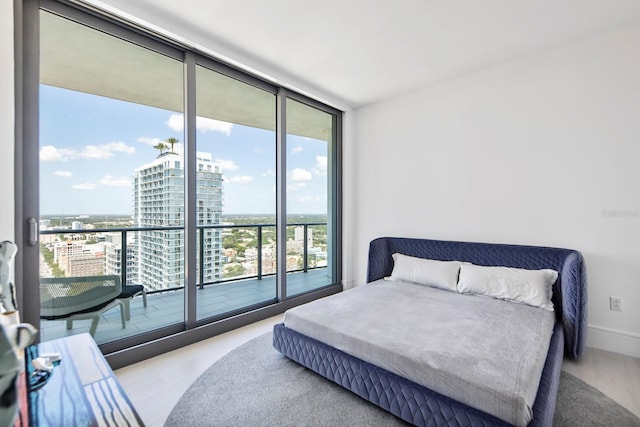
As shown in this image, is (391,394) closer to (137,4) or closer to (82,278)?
(82,278)

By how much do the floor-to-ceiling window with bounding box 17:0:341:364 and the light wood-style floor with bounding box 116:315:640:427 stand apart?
0.25m

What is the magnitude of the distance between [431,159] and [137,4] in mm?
3195

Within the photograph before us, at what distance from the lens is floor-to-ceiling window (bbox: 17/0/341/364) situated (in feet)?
7.09

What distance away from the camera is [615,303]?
2.50 meters

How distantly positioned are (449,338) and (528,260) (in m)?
1.49

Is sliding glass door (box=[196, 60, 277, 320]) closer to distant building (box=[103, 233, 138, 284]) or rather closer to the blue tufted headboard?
distant building (box=[103, 233, 138, 284])

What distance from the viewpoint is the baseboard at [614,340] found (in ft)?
7.90

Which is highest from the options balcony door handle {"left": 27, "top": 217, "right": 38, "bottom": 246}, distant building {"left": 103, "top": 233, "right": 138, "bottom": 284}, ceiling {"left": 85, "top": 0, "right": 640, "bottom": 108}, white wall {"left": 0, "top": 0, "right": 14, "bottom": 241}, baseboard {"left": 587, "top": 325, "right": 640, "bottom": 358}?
ceiling {"left": 85, "top": 0, "right": 640, "bottom": 108}

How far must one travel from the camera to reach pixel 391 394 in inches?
66.2

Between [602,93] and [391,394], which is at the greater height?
[602,93]

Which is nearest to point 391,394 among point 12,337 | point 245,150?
point 12,337

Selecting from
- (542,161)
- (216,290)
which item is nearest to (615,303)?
(542,161)

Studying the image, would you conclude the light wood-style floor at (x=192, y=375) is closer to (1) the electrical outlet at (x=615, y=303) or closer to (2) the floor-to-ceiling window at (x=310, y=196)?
(1) the electrical outlet at (x=615, y=303)

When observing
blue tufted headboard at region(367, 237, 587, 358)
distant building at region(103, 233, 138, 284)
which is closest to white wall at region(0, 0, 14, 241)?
distant building at region(103, 233, 138, 284)
